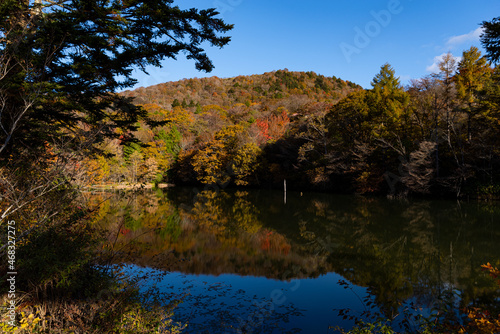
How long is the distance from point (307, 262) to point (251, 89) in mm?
91747

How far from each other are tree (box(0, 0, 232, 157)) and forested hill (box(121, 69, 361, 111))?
74.5 meters

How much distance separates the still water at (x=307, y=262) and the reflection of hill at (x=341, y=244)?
4 centimetres

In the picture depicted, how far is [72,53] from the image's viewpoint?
5.71 meters

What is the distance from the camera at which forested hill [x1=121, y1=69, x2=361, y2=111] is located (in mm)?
86062

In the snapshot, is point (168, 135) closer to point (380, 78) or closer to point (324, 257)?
point (380, 78)

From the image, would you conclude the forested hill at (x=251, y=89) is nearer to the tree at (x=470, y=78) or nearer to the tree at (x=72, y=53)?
the tree at (x=470, y=78)

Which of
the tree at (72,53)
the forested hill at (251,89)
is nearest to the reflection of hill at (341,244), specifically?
the tree at (72,53)

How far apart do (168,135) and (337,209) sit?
3442 cm

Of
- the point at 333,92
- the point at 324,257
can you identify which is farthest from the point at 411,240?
the point at 333,92

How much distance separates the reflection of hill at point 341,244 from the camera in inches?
308

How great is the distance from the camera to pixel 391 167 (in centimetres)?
2653

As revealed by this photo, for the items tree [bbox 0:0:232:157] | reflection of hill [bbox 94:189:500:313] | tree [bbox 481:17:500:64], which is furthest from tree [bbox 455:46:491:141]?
tree [bbox 0:0:232:157]

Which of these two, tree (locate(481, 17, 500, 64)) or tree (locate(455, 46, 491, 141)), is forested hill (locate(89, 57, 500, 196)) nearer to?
tree (locate(455, 46, 491, 141))

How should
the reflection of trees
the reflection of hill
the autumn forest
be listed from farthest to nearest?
1. the reflection of hill
2. the reflection of trees
3. the autumn forest
